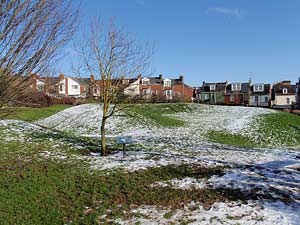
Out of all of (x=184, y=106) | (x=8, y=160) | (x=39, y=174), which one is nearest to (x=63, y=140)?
(x=8, y=160)

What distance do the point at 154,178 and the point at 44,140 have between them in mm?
6350

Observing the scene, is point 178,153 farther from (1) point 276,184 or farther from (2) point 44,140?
(2) point 44,140

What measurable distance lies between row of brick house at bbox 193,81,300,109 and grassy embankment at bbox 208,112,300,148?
41.9 m

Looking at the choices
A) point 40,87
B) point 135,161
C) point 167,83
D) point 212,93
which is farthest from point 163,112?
point 212,93

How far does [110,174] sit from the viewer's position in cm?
755

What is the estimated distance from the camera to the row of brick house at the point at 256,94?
2472 inches

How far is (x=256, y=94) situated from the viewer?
63.4 meters

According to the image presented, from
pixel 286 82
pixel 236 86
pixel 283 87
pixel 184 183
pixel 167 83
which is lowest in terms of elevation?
pixel 184 183

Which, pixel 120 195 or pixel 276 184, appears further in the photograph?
pixel 276 184

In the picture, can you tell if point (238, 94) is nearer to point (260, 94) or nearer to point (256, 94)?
point (256, 94)

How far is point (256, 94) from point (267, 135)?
1919 inches

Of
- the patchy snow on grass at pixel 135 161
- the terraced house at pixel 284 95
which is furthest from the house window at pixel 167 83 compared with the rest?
the patchy snow on grass at pixel 135 161

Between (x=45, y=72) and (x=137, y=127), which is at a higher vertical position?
(x=45, y=72)

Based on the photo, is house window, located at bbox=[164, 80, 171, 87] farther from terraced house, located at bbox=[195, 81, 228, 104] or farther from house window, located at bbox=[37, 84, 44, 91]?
house window, located at bbox=[37, 84, 44, 91]
